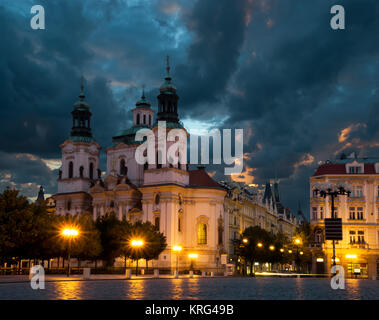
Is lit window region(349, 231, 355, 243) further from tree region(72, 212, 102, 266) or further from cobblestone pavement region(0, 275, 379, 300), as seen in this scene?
cobblestone pavement region(0, 275, 379, 300)

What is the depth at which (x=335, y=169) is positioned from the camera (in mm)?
76375

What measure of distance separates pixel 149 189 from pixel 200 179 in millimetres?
11148

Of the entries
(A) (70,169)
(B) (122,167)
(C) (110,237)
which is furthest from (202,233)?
(A) (70,169)

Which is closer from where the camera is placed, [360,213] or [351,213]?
[360,213]

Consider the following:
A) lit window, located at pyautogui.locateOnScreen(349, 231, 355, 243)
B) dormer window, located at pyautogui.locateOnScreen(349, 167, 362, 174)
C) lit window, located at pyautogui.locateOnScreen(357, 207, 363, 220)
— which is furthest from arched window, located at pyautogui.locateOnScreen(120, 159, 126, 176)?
lit window, located at pyautogui.locateOnScreen(357, 207, 363, 220)

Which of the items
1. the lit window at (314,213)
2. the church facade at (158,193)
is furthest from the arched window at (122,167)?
the lit window at (314,213)

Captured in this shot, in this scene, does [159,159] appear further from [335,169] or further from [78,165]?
[335,169]

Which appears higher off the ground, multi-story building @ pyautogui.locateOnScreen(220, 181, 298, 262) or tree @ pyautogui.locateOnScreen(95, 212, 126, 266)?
multi-story building @ pyautogui.locateOnScreen(220, 181, 298, 262)

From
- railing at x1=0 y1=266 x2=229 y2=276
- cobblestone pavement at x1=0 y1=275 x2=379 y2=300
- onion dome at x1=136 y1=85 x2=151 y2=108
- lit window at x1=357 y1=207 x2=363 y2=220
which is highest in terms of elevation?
onion dome at x1=136 y1=85 x2=151 y2=108

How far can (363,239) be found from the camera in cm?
7225

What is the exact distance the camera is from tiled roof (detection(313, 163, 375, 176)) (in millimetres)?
75500

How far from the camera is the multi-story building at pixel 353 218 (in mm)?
71375

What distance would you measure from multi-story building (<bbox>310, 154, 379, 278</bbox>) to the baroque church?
16305 millimetres
